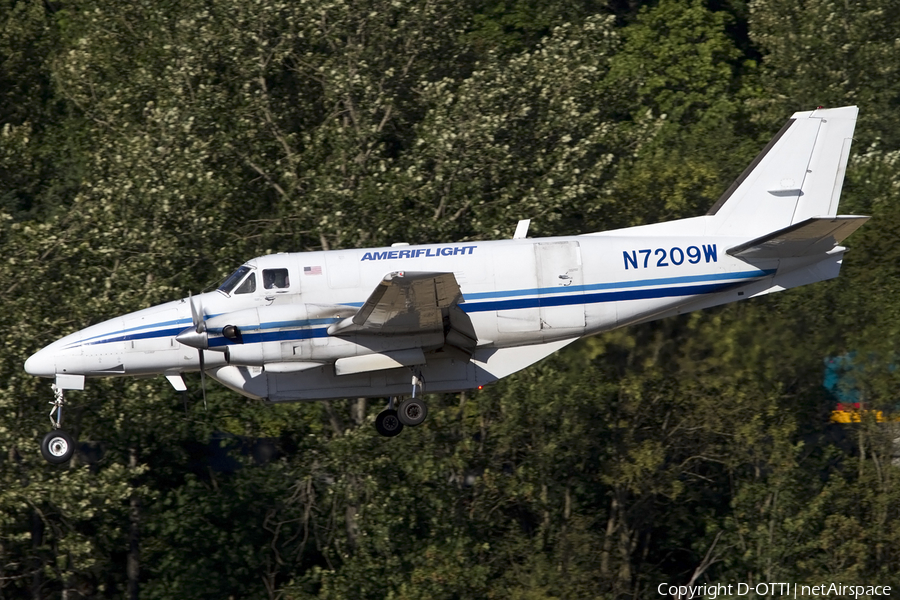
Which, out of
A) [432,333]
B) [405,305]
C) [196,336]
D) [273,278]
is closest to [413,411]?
[432,333]

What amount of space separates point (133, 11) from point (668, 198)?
1480 cm

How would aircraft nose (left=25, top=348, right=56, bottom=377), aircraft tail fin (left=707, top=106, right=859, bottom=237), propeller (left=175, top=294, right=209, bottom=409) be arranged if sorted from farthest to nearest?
aircraft tail fin (left=707, top=106, right=859, bottom=237) < aircraft nose (left=25, top=348, right=56, bottom=377) < propeller (left=175, top=294, right=209, bottom=409)

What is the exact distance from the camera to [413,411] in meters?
19.3

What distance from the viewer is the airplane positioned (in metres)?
18.6

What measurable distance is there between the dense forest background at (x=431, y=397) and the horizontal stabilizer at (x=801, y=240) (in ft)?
15.0

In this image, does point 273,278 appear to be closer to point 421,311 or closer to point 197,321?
point 197,321

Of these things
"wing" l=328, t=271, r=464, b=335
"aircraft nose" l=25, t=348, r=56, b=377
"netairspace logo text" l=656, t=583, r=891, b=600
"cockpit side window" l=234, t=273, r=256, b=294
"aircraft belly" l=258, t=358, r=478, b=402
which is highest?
"cockpit side window" l=234, t=273, r=256, b=294

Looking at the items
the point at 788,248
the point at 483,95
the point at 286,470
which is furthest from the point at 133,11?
the point at 788,248

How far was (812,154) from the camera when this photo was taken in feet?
68.2

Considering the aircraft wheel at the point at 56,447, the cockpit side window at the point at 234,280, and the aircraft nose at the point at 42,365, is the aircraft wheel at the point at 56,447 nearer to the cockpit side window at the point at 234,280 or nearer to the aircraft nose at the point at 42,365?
the aircraft nose at the point at 42,365

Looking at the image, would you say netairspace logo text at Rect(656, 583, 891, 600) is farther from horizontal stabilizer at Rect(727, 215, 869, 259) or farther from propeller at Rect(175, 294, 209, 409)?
propeller at Rect(175, 294, 209, 409)

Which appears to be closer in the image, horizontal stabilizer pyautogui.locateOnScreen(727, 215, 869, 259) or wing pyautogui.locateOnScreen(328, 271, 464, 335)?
wing pyautogui.locateOnScreen(328, 271, 464, 335)

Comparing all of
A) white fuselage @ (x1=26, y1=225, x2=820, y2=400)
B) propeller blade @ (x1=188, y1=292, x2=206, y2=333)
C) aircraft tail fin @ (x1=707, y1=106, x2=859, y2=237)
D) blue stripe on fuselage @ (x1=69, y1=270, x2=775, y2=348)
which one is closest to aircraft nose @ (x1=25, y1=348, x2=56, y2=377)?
white fuselage @ (x1=26, y1=225, x2=820, y2=400)

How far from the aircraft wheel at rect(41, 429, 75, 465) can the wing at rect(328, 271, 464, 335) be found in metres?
4.12
